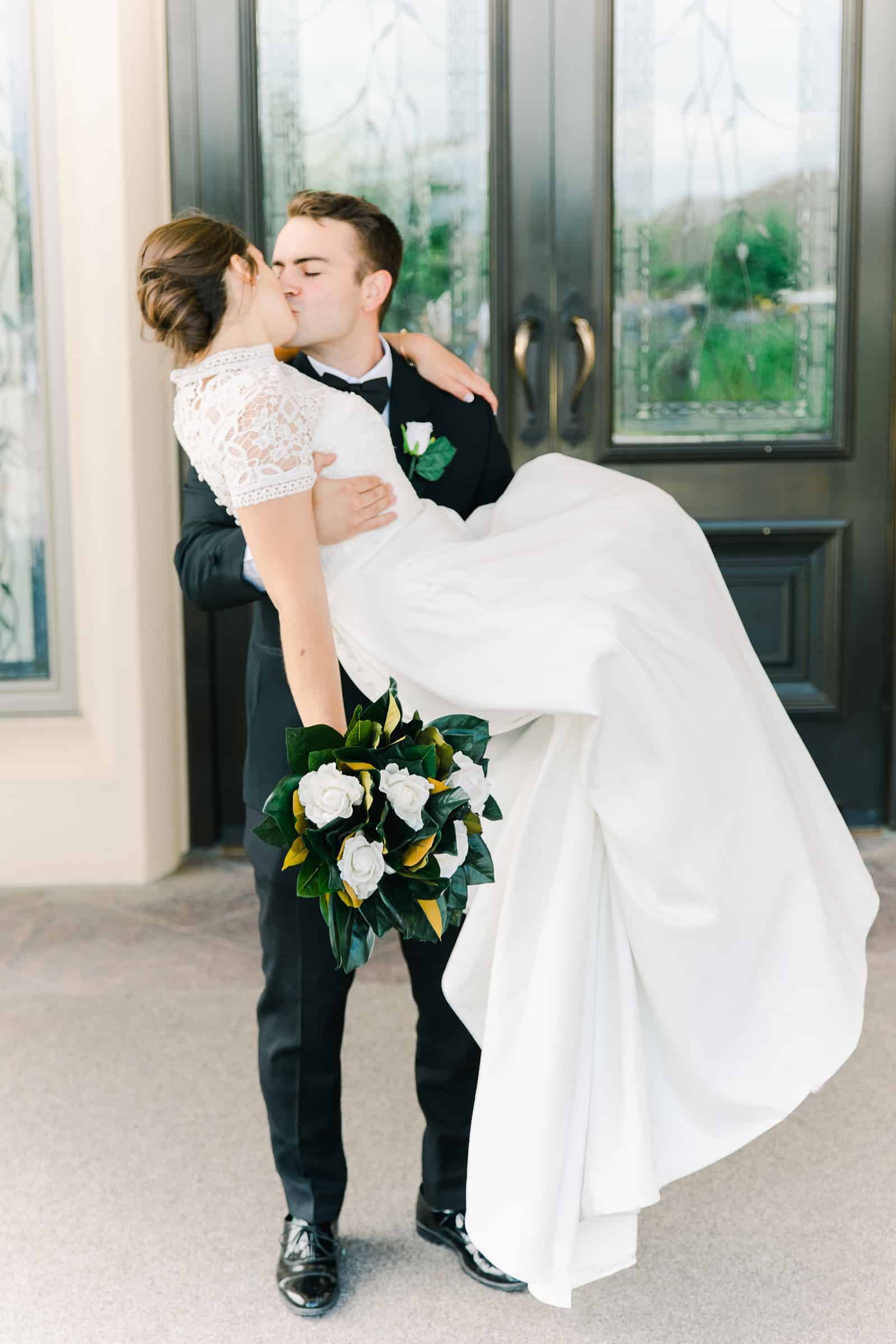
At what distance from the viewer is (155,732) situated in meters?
3.56

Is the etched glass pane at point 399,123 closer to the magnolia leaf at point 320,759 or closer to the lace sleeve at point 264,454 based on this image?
the lace sleeve at point 264,454

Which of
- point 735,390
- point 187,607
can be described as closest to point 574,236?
point 735,390

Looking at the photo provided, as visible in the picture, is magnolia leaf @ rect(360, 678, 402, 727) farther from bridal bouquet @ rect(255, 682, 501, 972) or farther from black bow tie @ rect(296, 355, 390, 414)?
black bow tie @ rect(296, 355, 390, 414)

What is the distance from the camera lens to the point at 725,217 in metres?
3.60

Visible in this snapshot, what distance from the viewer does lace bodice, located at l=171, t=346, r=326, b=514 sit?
5.16 feet

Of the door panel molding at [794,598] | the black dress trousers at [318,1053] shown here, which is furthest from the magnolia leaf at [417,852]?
the door panel molding at [794,598]

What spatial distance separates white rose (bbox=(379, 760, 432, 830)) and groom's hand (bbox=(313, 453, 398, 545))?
38 centimetres

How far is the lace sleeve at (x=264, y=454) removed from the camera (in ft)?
5.14

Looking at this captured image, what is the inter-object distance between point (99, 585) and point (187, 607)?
0.26m

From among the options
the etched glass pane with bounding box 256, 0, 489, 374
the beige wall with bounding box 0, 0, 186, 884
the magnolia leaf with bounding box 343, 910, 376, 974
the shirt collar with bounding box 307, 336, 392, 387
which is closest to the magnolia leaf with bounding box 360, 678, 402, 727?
the magnolia leaf with bounding box 343, 910, 376, 974

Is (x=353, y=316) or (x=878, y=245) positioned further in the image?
(x=878, y=245)

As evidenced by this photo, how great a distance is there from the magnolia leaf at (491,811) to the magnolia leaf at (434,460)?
549 mm

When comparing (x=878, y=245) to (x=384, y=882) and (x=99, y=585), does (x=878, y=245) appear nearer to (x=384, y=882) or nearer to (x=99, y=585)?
(x=99, y=585)

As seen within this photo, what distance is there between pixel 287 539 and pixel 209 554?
0.83 feet
